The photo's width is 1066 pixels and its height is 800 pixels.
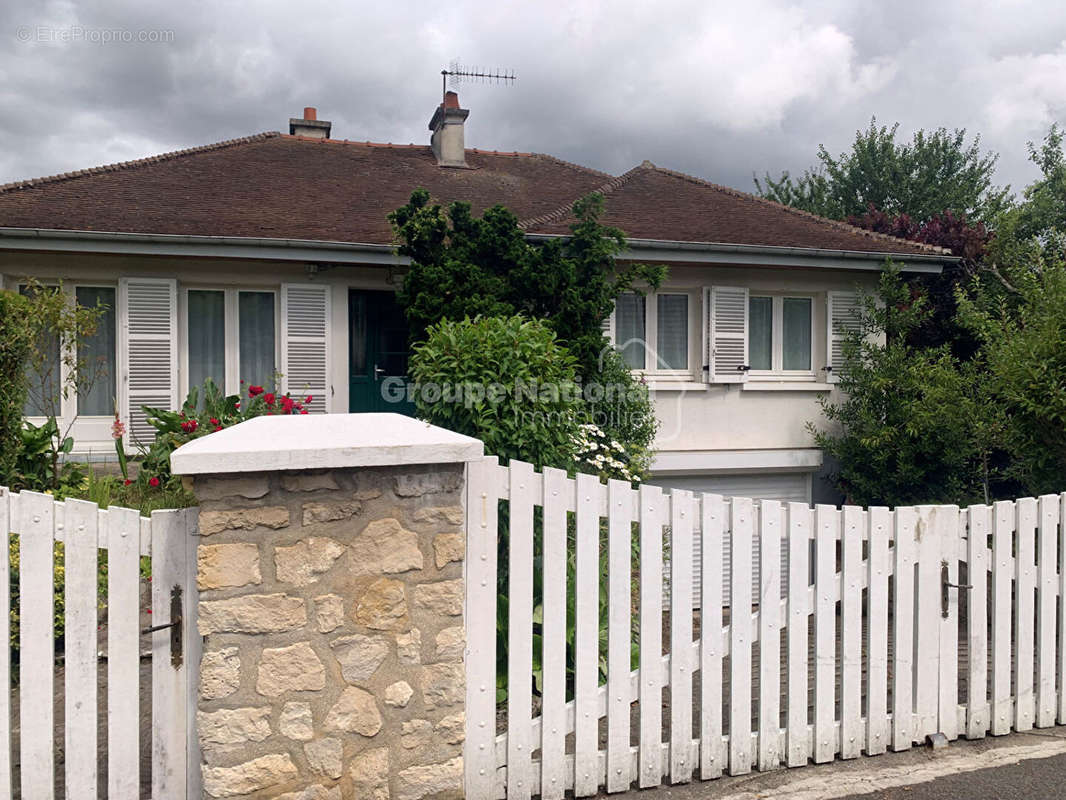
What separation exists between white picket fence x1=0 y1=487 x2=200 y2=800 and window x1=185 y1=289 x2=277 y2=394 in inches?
247

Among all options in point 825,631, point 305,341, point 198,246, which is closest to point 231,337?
point 305,341

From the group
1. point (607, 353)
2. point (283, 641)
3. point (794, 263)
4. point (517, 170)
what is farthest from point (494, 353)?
point (517, 170)

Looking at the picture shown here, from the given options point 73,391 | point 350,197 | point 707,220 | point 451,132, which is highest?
point 451,132

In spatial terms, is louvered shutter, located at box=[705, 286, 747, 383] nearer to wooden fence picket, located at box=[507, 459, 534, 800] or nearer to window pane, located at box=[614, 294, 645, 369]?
window pane, located at box=[614, 294, 645, 369]

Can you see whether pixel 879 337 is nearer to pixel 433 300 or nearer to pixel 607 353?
pixel 607 353

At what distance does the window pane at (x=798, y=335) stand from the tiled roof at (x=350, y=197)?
0.89 metres

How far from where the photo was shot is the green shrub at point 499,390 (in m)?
4.67

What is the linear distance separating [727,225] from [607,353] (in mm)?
2827

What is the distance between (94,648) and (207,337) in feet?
21.6

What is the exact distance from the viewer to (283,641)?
300 centimetres

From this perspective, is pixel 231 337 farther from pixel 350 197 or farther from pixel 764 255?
pixel 764 255

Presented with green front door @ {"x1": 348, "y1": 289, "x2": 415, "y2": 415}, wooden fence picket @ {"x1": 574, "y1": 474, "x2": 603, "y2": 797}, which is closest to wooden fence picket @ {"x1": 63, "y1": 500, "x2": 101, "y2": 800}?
wooden fence picket @ {"x1": 574, "y1": 474, "x2": 603, "y2": 797}

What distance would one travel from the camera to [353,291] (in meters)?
9.78

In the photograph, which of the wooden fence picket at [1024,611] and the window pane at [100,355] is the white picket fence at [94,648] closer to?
the wooden fence picket at [1024,611]
